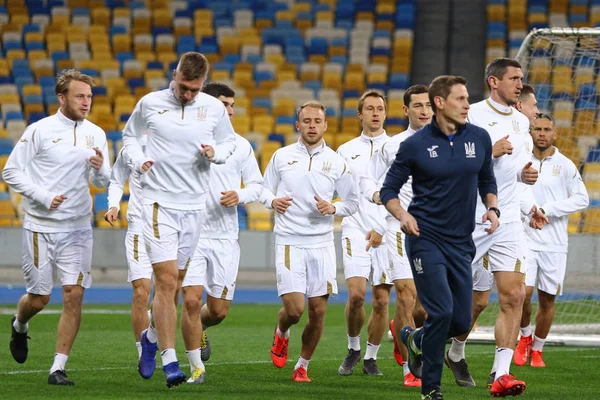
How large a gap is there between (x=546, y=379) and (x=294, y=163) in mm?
2978

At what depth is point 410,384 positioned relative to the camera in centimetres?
945

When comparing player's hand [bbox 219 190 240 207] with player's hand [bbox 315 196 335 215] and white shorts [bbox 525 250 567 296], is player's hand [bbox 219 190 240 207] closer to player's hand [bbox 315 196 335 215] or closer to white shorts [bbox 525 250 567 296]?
player's hand [bbox 315 196 335 215]

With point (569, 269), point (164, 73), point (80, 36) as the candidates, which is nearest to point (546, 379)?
point (569, 269)

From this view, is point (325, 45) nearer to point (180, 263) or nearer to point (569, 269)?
point (569, 269)

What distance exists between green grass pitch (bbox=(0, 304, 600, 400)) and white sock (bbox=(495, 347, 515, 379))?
30 centimetres

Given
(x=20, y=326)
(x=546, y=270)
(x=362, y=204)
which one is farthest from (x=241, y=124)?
(x=20, y=326)

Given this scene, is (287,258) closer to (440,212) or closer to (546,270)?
(440,212)

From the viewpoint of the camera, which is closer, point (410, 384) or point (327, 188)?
point (410, 384)

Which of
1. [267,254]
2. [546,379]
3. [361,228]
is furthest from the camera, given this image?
[267,254]

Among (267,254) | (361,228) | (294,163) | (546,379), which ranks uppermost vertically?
(294,163)

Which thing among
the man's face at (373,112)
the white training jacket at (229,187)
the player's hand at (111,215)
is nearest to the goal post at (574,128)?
the man's face at (373,112)

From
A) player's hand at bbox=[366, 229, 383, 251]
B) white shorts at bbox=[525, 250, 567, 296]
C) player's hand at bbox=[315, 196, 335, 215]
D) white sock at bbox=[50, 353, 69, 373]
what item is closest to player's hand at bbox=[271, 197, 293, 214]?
player's hand at bbox=[315, 196, 335, 215]

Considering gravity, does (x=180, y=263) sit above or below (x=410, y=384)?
above

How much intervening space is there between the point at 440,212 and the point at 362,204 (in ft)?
10.5
